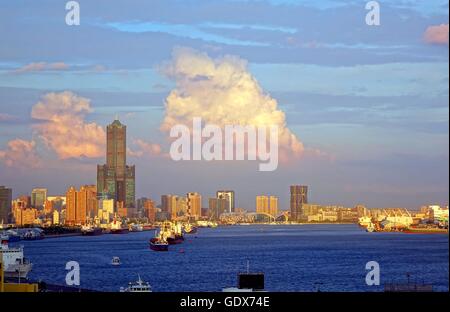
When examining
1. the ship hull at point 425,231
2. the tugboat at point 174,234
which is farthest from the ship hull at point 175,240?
the ship hull at point 425,231

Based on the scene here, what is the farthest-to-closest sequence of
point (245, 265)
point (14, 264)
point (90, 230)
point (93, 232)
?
point (93, 232) → point (90, 230) → point (245, 265) → point (14, 264)

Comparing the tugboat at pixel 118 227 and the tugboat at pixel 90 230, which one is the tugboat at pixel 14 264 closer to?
the tugboat at pixel 90 230

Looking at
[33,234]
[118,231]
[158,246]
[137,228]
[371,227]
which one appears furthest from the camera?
[137,228]

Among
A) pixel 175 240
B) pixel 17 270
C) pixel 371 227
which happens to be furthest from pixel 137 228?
pixel 17 270

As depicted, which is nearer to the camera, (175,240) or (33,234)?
(175,240)

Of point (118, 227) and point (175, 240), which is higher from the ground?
point (118, 227)

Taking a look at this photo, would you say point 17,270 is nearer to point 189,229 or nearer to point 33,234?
point 33,234
